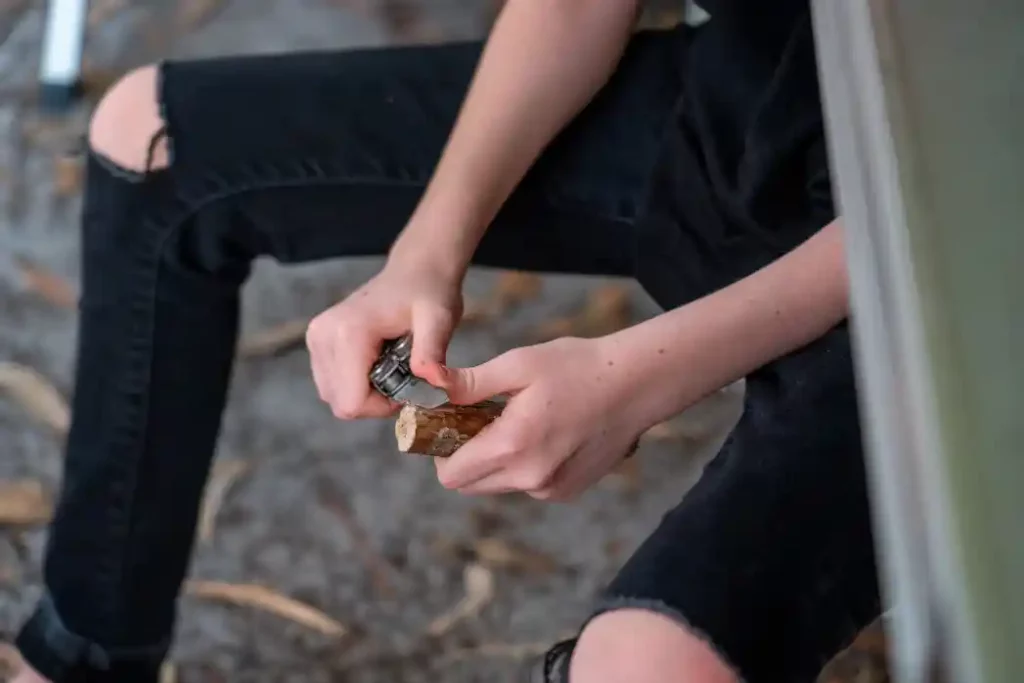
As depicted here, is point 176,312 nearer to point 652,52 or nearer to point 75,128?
point 652,52

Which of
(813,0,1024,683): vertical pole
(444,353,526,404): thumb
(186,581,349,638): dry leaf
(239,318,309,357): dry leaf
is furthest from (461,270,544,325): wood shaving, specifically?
(813,0,1024,683): vertical pole

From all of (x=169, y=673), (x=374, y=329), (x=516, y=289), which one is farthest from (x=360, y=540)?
(x=374, y=329)

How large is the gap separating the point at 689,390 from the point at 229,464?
51cm

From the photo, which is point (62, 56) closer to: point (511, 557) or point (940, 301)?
point (511, 557)

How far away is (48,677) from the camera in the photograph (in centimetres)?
70

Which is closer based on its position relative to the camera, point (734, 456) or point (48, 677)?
point (734, 456)

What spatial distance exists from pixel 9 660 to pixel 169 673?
0.11 m

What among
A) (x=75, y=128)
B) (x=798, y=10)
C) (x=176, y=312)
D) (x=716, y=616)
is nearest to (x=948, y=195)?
(x=716, y=616)

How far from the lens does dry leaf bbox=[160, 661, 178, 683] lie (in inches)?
32.2

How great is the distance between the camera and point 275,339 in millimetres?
993

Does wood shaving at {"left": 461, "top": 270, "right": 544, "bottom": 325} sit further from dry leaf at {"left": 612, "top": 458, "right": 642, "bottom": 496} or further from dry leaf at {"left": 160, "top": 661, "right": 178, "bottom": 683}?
dry leaf at {"left": 160, "top": 661, "right": 178, "bottom": 683}

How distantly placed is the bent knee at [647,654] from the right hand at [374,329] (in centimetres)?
15

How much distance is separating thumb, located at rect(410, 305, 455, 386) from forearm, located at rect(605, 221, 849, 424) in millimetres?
80

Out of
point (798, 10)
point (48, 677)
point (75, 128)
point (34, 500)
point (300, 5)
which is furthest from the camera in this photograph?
point (300, 5)
